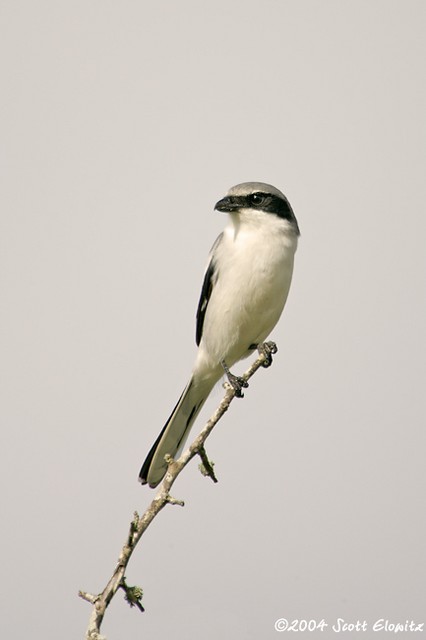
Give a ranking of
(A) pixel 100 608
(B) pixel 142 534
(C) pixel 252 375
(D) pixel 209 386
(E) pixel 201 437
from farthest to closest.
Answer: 1. (D) pixel 209 386
2. (C) pixel 252 375
3. (E) pixel 201 437
4. (B) pixel 142 534
5. (A) pixel 100 608

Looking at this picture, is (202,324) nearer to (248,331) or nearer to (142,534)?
(248,331)

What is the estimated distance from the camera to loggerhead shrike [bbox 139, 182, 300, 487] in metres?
6.82

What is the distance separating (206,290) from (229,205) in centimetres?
77

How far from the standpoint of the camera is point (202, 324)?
24.6 feet

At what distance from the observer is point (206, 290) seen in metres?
7.34

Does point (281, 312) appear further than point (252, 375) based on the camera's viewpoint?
Yes

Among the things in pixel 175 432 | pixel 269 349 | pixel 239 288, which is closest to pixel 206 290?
pixel 239 288

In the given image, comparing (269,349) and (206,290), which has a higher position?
(206,290)

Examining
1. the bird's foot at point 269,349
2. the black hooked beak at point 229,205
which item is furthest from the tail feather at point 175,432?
the black hooked beak at point 229,205

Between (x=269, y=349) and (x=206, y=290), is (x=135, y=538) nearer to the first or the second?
(x=269, y=349)

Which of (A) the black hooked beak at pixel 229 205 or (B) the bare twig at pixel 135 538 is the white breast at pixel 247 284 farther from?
(B) the bare twig at pixel 135 538

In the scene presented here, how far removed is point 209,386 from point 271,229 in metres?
1.47

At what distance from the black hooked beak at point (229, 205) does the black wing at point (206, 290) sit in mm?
369

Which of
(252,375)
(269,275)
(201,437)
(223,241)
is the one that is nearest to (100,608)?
(201,437)
